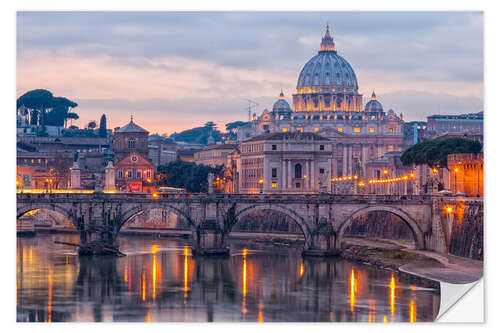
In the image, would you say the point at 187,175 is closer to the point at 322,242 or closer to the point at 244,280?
the point at 322,242

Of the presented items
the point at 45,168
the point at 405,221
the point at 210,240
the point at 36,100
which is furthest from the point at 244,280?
the point at 36,100

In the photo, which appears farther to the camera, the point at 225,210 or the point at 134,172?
the point at 134,172

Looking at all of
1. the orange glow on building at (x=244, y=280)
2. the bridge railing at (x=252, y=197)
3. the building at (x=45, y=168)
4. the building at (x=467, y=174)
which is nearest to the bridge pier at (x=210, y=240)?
the orange glow on building at (x=244, y=280)

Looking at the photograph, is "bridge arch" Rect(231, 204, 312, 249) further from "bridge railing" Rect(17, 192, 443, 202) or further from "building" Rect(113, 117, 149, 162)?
"building" Rect(113, 117, 149, 162)

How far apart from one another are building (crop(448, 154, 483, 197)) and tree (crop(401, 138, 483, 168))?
488 inches

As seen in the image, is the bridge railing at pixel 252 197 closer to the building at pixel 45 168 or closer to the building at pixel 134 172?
the building at pixel 45 168

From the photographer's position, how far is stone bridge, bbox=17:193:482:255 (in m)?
93.0

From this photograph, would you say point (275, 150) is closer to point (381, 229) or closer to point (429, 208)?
point (381, 229)

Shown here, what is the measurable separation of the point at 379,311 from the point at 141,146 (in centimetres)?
11574

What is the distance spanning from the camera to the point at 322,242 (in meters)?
93.4

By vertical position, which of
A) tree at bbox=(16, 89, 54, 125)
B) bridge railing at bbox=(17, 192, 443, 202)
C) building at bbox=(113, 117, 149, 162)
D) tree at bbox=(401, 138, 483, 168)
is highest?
tree at bbox=(16, 89, 54, 125)

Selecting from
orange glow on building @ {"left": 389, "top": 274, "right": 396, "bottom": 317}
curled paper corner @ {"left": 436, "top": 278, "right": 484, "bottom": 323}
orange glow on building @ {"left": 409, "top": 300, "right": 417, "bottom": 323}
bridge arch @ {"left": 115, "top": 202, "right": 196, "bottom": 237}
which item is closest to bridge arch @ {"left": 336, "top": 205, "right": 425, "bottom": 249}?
bridge arch @ {"left": 115, "top": 202, "right": 196, "bottom": 237}

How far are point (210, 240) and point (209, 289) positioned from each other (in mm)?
20776

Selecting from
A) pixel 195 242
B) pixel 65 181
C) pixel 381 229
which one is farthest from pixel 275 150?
pixel 195 242
